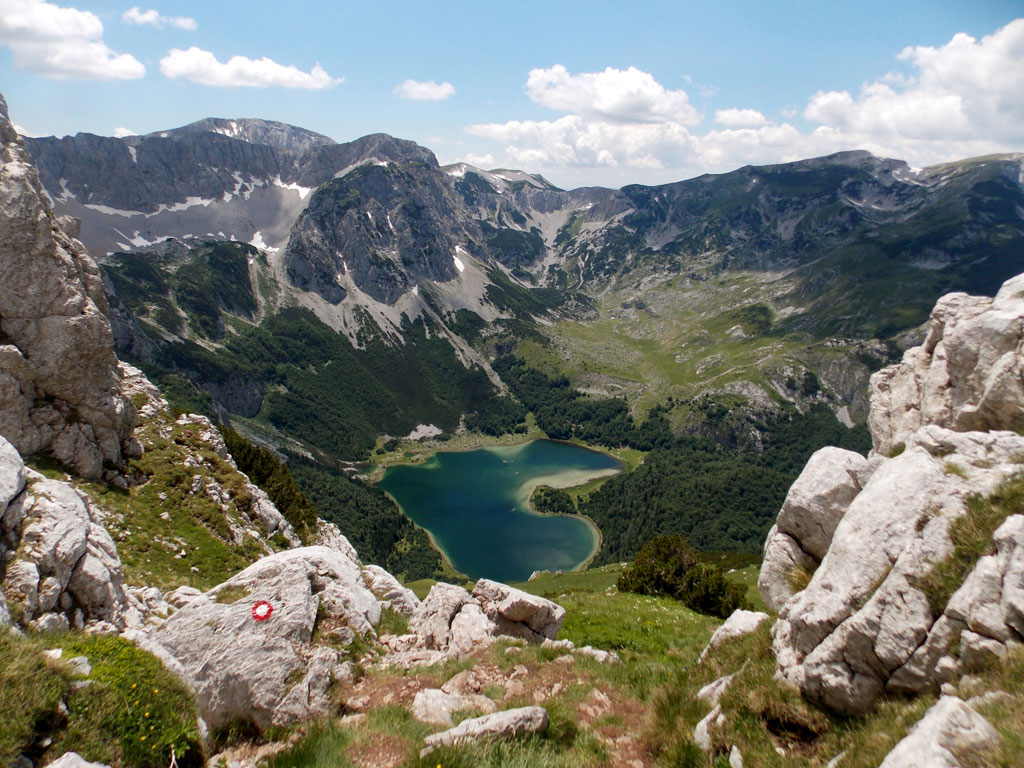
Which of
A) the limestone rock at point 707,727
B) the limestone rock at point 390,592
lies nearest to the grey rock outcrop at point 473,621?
the limestone rock at point 390,592

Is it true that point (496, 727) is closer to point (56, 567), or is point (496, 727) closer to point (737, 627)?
point (737, 627)

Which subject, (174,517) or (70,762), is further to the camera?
(174,517)

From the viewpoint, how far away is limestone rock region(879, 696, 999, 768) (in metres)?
6.86

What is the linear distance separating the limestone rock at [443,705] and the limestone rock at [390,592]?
33.0 feet

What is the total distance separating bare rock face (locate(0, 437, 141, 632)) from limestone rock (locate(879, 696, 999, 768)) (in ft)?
67.8

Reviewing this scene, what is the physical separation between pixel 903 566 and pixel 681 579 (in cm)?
2694

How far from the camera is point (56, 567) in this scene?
17406 mm

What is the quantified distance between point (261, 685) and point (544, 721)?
6.98m

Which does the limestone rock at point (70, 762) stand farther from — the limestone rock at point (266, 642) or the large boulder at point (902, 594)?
the large boulder at point (902, 594)

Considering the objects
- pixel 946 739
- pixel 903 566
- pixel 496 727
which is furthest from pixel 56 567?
pixel 903 566

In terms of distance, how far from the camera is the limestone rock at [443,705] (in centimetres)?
1239

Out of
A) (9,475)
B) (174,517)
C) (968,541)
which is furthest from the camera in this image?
(174,517)

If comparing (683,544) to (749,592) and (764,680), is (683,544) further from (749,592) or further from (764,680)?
(764,680)

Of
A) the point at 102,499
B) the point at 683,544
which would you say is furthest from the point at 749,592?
the point at 102,499
